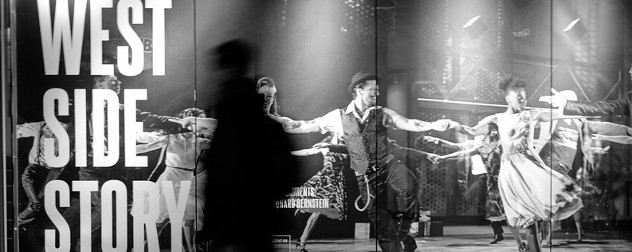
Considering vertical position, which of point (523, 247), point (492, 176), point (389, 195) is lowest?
point (523, 247)

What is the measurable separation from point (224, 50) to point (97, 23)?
752 millimetres

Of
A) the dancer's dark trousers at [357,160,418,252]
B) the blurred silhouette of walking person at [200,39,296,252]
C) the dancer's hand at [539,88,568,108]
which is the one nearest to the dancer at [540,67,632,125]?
the dancer's hand at [539,88,568,108]

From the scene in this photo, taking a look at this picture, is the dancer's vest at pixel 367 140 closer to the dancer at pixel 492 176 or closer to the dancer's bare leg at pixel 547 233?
the dancer at pixel 492 176

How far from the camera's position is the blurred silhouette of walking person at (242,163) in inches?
165

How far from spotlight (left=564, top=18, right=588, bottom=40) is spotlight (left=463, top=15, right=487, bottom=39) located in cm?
50

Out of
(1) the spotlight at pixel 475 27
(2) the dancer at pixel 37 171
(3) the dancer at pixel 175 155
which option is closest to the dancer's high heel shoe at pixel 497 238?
(1) the spotlight at pixel 475 27

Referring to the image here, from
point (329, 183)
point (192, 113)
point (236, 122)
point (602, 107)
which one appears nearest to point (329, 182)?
point (329, 183)

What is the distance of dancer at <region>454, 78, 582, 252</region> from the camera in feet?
14.2

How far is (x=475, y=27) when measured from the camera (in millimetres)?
4266

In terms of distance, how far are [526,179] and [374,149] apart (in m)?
0.93

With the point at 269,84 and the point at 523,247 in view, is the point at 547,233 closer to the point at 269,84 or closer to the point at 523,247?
the point at 523,247

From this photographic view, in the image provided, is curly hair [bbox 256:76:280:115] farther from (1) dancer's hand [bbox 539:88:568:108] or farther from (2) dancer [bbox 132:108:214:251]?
(1) dancer's hand [bbox 539:88:568:108]

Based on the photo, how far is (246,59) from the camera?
165 inches

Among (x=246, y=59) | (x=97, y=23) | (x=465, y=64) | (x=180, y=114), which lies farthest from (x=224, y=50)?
(x=465, y=64)
